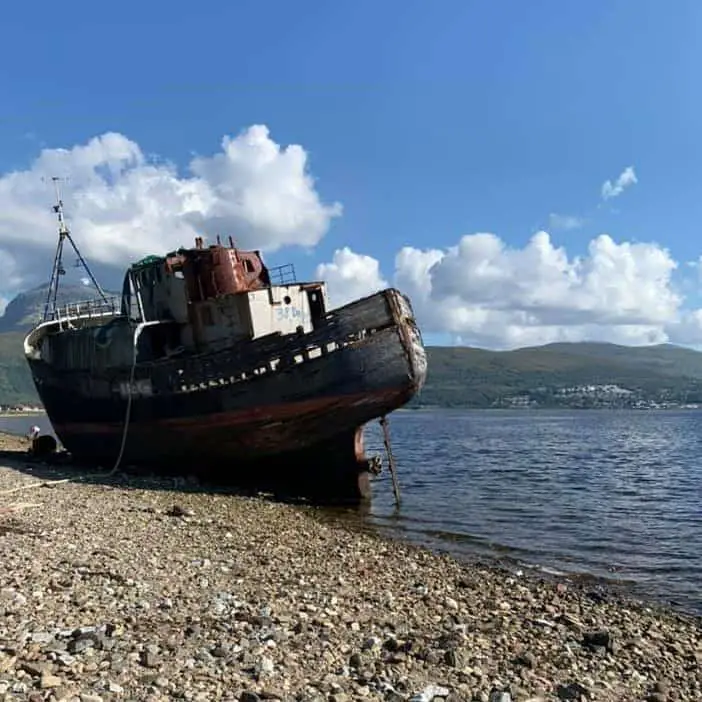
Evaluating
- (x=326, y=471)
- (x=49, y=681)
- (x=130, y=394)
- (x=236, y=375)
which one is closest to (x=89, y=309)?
(x=130, y=394)

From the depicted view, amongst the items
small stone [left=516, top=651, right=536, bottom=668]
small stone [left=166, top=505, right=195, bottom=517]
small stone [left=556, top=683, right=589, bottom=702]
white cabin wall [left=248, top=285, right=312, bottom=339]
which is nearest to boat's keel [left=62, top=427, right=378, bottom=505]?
white cabin wall [left=248, top=285, right=312, bottom=339]

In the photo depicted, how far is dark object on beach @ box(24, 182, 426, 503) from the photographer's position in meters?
22.2

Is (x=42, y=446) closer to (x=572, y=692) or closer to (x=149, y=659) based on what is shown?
(x=149, y=659)

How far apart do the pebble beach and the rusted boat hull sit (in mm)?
7420

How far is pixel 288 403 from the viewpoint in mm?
22641

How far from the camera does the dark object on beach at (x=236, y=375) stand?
72.9ft

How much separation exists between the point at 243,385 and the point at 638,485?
1959 cm

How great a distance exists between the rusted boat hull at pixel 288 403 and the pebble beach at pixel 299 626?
742cm

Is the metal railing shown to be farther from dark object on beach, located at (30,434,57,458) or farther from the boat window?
the boat window

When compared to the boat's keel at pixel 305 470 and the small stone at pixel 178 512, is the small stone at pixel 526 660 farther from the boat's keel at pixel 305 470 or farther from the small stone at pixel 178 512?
the boat's keel at pixel 305 470

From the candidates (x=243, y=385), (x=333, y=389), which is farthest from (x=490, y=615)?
(x=243, y=385)

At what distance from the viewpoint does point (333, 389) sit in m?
22.2

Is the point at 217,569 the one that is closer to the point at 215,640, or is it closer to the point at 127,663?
the point at 215,640

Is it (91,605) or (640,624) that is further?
(640,624)
